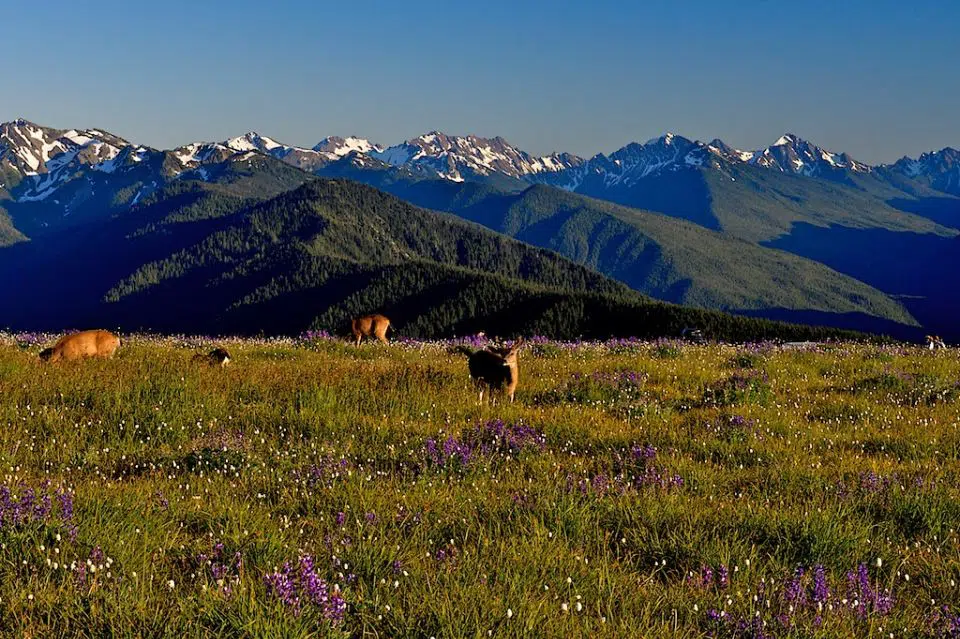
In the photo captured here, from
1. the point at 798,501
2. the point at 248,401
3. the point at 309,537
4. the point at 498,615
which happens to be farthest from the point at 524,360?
the point at 498,615

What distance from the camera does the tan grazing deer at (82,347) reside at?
11836mm

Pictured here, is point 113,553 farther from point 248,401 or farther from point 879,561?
point 879,561

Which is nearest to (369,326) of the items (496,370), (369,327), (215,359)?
(369,327)

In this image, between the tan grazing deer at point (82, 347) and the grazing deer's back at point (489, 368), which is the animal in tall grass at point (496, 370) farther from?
the tan grazing deer at point (82, 347)

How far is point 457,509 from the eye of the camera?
5.48 meters

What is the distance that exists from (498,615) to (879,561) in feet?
9.18

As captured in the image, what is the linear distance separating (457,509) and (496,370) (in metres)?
4.73

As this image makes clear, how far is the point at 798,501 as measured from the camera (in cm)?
589

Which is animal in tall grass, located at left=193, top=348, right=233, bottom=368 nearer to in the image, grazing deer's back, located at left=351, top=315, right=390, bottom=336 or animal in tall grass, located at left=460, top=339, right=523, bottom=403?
animal in tall grass, located at left=460, top=339, right=523, bottom=403

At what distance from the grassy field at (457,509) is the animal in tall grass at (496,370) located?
49 centimetres

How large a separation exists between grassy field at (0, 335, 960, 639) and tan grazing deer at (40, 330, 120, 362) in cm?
147

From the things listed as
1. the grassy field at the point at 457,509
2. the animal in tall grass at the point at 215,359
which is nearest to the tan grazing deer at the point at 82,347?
the grassy field at the point at 457,509

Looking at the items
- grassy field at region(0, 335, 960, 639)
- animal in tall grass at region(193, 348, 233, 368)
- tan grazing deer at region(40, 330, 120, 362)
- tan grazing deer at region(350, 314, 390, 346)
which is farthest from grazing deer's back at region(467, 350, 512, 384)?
tan grazing deer at region(350, 314, 390, 346)

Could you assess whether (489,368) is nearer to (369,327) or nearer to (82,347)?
(82,347)
